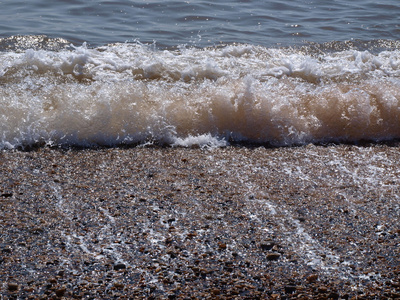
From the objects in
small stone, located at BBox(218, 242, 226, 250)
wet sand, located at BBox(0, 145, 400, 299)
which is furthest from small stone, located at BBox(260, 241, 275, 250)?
small stone, located at BBox(218, 242, 226, 250)

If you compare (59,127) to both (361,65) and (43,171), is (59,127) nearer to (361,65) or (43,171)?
(43,171)

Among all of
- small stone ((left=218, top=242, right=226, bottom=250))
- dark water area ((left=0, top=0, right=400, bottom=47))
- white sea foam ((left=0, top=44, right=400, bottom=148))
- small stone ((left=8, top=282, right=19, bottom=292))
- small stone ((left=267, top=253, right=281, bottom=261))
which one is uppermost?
dark water area ((left=0, top=0, right=400, bottom=47))

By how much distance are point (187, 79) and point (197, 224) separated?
8.48 ft

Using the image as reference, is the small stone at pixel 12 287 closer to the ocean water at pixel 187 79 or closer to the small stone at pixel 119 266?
the small stone at pixel 119 266

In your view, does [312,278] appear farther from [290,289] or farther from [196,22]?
[196,22]

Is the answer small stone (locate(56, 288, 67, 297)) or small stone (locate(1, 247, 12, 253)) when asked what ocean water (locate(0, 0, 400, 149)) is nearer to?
small stone (locate(1, 247, 12, 253))

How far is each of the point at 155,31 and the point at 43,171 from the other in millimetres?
3973

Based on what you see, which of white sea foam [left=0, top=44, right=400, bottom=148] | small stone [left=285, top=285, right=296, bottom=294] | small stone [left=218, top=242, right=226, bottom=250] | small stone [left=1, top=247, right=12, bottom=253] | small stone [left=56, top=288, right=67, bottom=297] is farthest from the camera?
white sea foam [left=0, top=44, right=400, bottom=148]

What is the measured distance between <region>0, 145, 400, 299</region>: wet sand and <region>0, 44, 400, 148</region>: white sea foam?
30cm

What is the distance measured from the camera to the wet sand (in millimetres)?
2619

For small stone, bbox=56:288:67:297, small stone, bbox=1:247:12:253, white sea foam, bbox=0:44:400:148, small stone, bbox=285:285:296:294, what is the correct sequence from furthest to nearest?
white sea foam, bbox=0:44:400:148, small stone, bbox=1:247:12:253, small stone, bbox=285:285:296:294, small stone, bbox=56:288:67:297

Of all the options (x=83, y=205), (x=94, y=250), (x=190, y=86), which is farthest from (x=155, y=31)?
(x=94, y=250)

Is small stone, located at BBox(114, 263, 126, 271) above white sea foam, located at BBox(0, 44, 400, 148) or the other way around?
the other way around

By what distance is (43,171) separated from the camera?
3.72m
